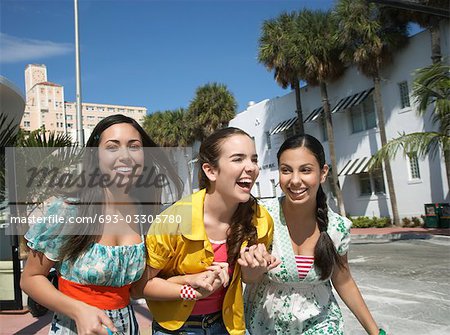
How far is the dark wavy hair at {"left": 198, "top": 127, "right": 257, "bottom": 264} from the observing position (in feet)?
7.52

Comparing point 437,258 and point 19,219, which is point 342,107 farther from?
point 19,219

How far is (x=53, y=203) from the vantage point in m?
2.06

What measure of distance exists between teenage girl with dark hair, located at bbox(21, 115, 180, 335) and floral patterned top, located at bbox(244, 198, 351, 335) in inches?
30.6

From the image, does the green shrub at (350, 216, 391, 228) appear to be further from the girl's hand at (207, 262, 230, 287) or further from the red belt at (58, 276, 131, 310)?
the red belt at (58, 276, 131, 310)

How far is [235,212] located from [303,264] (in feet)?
1.67

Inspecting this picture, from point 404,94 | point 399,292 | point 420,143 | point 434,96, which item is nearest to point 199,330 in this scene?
point 399,292

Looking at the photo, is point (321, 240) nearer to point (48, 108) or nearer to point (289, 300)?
point (289, 300)

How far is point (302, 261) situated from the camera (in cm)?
254

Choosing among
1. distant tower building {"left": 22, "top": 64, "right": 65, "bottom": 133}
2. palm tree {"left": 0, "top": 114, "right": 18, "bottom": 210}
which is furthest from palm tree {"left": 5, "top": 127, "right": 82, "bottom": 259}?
distant tower building {"left": 22, "top": 64, "right": 65, "bottom": 133}

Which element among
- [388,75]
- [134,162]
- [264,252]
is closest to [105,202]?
[134,162]

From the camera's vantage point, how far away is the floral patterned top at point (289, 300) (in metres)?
2.49

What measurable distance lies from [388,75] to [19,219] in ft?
55.8

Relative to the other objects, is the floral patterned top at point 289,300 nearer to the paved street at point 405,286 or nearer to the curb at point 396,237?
the paved street at point 405,286

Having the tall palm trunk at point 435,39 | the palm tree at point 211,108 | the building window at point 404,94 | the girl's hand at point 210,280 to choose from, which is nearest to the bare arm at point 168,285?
the girl's hand at point 210,280
